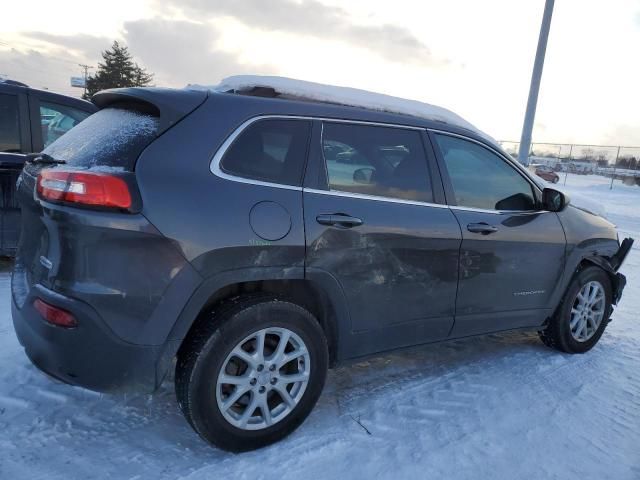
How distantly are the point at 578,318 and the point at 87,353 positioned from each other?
12.1ft

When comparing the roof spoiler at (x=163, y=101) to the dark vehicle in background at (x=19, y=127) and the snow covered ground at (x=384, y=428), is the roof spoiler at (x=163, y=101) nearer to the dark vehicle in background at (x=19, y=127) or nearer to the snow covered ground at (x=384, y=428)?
the snow covered ground at (x=384, y=428)

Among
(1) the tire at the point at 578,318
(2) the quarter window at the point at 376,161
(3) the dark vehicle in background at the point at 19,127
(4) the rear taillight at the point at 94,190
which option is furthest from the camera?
(3) the dark vehicle in background at the point at 19,127

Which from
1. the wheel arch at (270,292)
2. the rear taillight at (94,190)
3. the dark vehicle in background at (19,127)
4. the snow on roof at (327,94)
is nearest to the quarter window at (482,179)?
the snow on roof at (327,94)

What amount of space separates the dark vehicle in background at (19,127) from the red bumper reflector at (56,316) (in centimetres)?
291

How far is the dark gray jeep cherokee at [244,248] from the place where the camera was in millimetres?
2264

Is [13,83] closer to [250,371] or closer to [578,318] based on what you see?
[250,371]

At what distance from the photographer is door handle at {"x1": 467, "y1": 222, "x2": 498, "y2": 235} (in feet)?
10.8

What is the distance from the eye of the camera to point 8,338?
12.0ft

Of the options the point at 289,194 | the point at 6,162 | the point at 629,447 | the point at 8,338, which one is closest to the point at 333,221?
the point at 289,194

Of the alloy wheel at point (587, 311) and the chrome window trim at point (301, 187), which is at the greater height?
the chrome window trim at point (301, 187)

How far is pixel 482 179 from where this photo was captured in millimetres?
3543

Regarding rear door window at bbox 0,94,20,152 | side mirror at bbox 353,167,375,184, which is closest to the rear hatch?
side mirror at bbox 353,167,375,184

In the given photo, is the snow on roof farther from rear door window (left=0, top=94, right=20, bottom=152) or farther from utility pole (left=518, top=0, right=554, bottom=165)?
utility pole (left=518, top=0, right=554, bottom=165)

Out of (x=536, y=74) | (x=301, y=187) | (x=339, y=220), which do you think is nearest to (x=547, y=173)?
(x=536, y=74)
